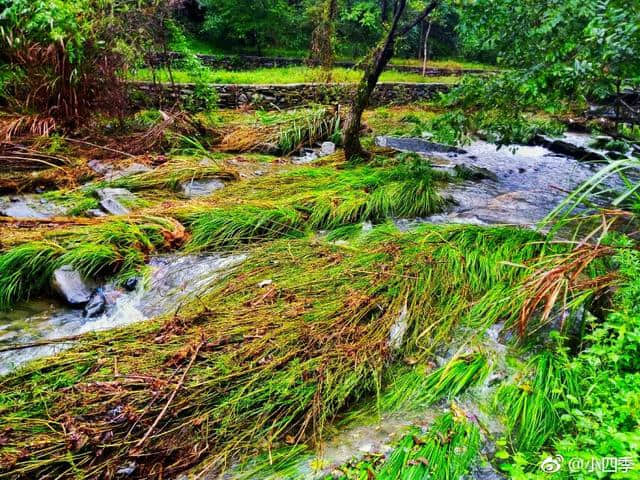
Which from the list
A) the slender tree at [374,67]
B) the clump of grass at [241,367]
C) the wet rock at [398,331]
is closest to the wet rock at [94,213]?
the clump of grass at [241,367]

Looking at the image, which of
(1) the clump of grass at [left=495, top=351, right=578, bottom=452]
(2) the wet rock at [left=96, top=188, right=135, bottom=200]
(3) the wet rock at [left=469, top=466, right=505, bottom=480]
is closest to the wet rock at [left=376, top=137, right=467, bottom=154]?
(2) the wet rock at [left=96, top=188, right=135, bottom=200]

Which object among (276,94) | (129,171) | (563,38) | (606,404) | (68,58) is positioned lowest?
(606,404)

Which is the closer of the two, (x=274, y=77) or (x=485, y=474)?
(x=485, y=474)

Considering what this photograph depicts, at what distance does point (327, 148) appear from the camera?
22.7ft

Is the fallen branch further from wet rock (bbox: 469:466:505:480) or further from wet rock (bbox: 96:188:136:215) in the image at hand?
wet rock (bbox: 96:188:136:215)

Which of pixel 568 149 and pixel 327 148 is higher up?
pixel 327 148

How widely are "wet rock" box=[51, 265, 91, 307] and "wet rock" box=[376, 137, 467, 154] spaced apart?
5.80m

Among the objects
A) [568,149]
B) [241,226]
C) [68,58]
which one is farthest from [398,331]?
[568,149]

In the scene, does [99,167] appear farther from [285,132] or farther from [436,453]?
[436,453]

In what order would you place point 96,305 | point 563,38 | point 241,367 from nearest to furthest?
point 241,367 < point 96,305 < point 563,38

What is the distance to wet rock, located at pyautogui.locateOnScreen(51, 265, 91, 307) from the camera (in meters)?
2.95

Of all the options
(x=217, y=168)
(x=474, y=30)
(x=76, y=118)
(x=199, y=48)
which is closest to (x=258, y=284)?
(x=217, y=168)

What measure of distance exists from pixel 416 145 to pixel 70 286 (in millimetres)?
6527

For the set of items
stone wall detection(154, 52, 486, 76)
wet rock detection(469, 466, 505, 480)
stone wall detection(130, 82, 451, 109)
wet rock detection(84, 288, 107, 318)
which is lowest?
wet rock detection(469, 466, 505, 480)
